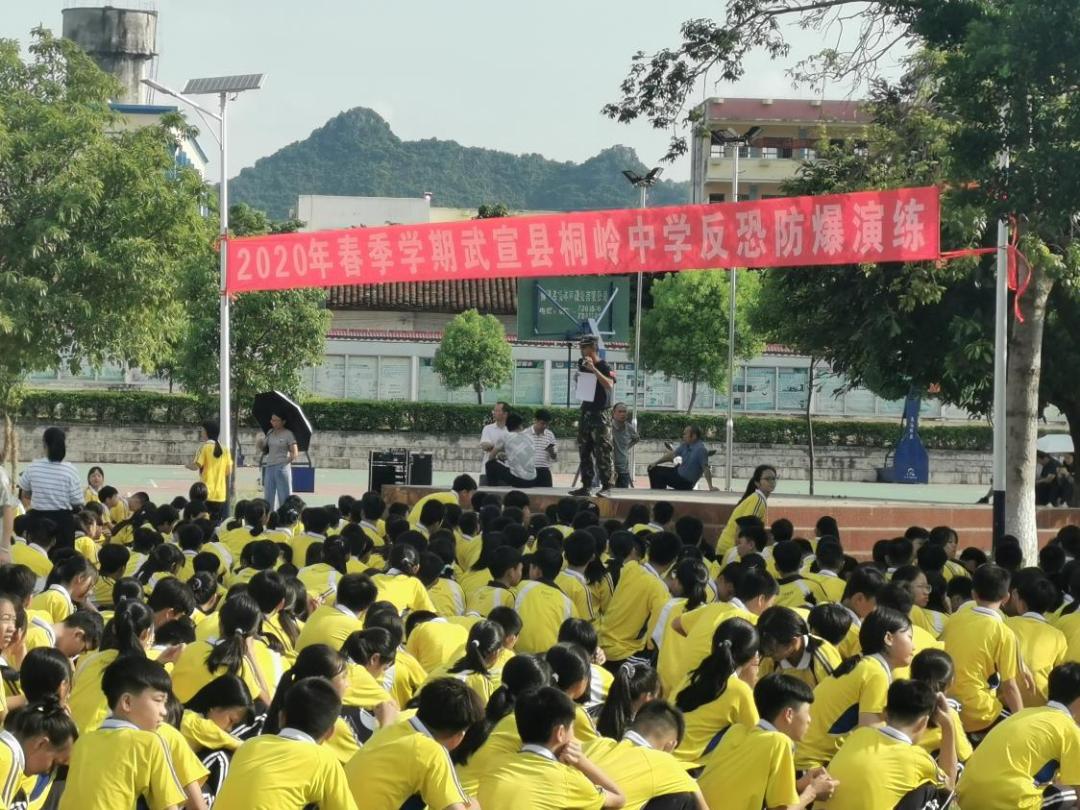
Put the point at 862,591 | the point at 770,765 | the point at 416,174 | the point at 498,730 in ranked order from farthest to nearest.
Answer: the point at 416,174 → the point at 862,591 → the point at 770,765 → the point at 498,730

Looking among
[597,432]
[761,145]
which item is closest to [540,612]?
[597,432]

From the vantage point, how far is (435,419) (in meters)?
39.9

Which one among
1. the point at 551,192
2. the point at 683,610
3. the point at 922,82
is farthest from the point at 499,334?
the point at 551,192

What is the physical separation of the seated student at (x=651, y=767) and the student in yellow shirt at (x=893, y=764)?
1.98 ft

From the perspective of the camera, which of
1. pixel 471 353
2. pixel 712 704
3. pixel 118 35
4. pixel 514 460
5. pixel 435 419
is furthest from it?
pixel 118 35

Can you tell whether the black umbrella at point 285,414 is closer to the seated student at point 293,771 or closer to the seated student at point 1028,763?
the seated student at point 1028,763

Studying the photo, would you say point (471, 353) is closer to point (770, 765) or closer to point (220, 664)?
point (220, 664)

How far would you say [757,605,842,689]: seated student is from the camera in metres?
7.35

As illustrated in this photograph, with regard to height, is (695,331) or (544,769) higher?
(695,331)

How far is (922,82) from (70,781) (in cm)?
1250

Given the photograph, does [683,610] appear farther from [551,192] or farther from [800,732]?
[551,192]

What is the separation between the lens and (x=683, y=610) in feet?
28.8

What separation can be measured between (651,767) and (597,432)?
1075 cm

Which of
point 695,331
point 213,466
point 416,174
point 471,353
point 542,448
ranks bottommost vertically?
point 213,466
